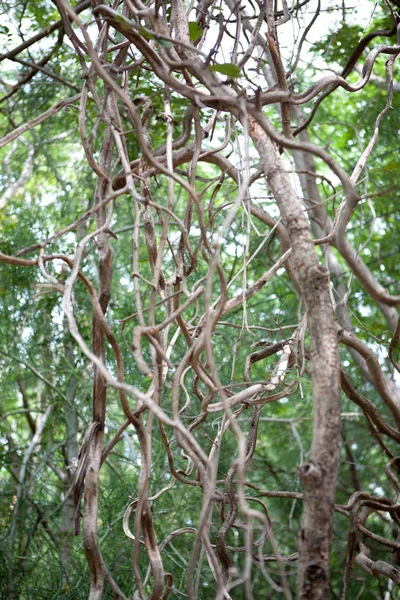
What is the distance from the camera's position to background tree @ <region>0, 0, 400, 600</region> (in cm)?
49

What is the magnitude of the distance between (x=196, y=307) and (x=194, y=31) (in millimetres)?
292

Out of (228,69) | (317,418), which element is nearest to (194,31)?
(228,69)

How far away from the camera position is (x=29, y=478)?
1872mm

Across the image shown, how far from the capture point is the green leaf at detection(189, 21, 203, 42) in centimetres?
71

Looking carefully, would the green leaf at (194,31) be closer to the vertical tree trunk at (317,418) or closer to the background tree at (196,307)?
the background tree at (196,307)

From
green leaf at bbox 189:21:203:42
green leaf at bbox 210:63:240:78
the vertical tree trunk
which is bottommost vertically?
the vertical tree trunk

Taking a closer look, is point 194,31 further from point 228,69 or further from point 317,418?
point 317,418

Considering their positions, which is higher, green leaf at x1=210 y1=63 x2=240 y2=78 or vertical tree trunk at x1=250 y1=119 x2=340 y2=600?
green leaf at x1=210 y1=63 x2=240 y2=78

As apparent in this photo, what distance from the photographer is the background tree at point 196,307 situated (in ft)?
1.60

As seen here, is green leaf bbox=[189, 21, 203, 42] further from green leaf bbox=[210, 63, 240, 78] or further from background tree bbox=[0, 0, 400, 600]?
green leaf bbox=[210, 63, 240, 78]

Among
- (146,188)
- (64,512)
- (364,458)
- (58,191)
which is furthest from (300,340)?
(58,191)

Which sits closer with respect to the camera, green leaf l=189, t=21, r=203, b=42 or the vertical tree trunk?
the vertical tree trunk

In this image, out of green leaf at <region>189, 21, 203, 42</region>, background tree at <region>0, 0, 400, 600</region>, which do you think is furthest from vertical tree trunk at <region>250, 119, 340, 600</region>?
green leaf at <region>189, 21, 203, 42</region>

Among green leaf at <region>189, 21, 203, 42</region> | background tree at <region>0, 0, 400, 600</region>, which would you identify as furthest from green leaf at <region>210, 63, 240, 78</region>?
green leaf at <region>189, 21, 203, 42</region>
